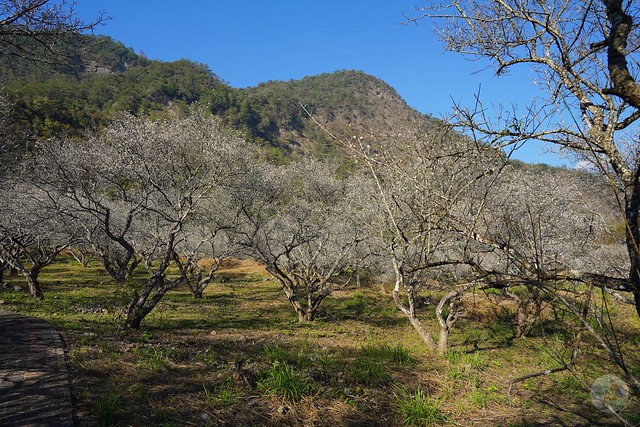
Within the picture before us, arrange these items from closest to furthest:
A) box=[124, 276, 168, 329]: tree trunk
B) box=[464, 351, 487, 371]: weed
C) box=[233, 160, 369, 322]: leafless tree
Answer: box=[464, 351, 487, 371]: weed
box=[124, 276, 168, 329]: tree trunk
box=[233, 160, 369, 322]: leafless tree

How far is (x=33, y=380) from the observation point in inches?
234

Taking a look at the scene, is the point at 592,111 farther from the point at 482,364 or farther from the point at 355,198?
the point at 355,198

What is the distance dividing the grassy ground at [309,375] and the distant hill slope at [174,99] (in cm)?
2832

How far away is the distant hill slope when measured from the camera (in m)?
61.5

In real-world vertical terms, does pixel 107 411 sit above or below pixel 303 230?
below

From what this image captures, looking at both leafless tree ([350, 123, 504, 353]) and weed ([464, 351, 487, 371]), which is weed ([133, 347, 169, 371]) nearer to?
leafless tree ([350, 123, 504, 353])

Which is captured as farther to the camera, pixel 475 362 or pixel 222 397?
pixel 475 362

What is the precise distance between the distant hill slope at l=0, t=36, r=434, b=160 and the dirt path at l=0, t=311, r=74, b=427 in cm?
3183

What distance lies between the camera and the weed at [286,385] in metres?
5.59

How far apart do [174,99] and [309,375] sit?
11131 centimetres

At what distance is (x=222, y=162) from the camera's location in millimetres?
15438

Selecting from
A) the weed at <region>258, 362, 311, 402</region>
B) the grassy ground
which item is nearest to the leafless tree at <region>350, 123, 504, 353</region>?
the grassy ground

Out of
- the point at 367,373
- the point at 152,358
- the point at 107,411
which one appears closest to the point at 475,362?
the point at 367,373

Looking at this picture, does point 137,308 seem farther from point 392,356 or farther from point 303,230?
point 303,230
